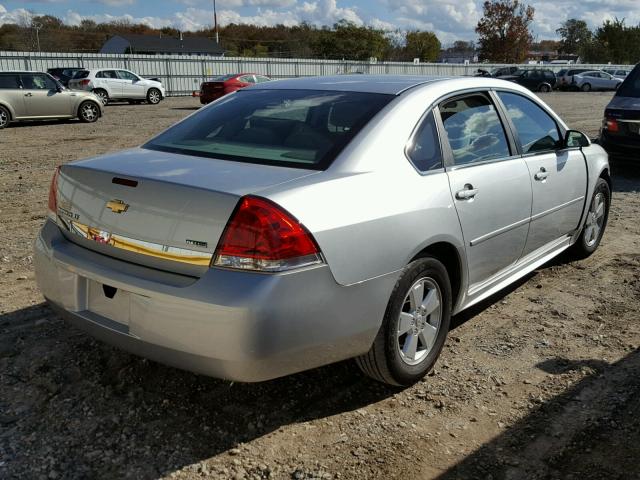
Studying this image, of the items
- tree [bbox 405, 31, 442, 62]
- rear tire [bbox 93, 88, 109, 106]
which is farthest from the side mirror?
tree [bbox 405, 31, 442, 62]

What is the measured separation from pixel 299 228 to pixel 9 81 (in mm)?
16358

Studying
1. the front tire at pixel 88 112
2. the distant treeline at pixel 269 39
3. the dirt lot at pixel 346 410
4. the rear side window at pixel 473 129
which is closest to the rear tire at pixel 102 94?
the front tire at pixel 88 112

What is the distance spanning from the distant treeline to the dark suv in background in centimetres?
7029

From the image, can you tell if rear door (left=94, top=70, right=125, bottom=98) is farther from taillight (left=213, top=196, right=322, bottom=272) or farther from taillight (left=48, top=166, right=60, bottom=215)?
taillight (left=213, top=196, right=322, bottom=272)

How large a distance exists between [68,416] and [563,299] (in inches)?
138

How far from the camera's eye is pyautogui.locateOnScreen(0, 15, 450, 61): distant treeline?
77875mm

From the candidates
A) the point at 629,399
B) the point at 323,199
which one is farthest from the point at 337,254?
the point at 629,399

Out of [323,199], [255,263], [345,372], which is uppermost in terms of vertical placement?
[323,199]

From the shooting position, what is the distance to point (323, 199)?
8.84ft

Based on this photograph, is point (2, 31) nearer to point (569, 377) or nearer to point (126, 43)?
point (126, 43)

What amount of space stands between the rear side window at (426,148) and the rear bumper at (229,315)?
0.70m

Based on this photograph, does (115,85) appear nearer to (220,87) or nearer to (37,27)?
(220,87)

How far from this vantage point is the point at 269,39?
332 ft

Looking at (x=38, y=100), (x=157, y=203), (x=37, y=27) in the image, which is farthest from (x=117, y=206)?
(x=37, y=27)
